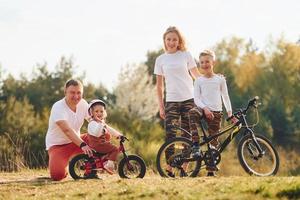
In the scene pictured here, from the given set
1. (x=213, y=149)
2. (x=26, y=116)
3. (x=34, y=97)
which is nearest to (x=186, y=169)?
(x=213, y=149)

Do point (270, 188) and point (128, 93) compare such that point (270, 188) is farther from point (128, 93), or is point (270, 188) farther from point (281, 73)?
point (281, 73)

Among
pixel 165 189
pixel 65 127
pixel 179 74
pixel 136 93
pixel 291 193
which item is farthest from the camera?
pixel 136 93

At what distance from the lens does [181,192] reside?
7473 millimetres

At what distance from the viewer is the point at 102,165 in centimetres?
939

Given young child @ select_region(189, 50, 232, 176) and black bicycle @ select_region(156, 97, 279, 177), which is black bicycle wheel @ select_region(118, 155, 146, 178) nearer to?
black bicycle @ select_region(156, 97, 279, 177)

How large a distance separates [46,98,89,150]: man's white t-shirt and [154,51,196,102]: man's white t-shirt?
1.42 meters

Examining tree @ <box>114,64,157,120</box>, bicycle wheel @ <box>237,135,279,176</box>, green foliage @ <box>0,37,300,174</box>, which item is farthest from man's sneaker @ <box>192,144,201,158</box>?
tree @ <box>114,64,157,120</box>

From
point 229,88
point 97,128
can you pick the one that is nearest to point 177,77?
point 97,128

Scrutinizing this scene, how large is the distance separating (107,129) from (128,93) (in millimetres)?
37861

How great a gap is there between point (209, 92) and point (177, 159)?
44.9 inches

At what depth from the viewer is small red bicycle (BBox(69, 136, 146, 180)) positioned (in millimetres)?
9359

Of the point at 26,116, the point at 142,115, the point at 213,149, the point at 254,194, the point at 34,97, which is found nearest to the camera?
the point at 254,194

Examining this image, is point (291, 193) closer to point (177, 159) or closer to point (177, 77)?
point (177, 159)

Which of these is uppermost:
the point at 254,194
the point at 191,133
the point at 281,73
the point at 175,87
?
the point at 281,73
